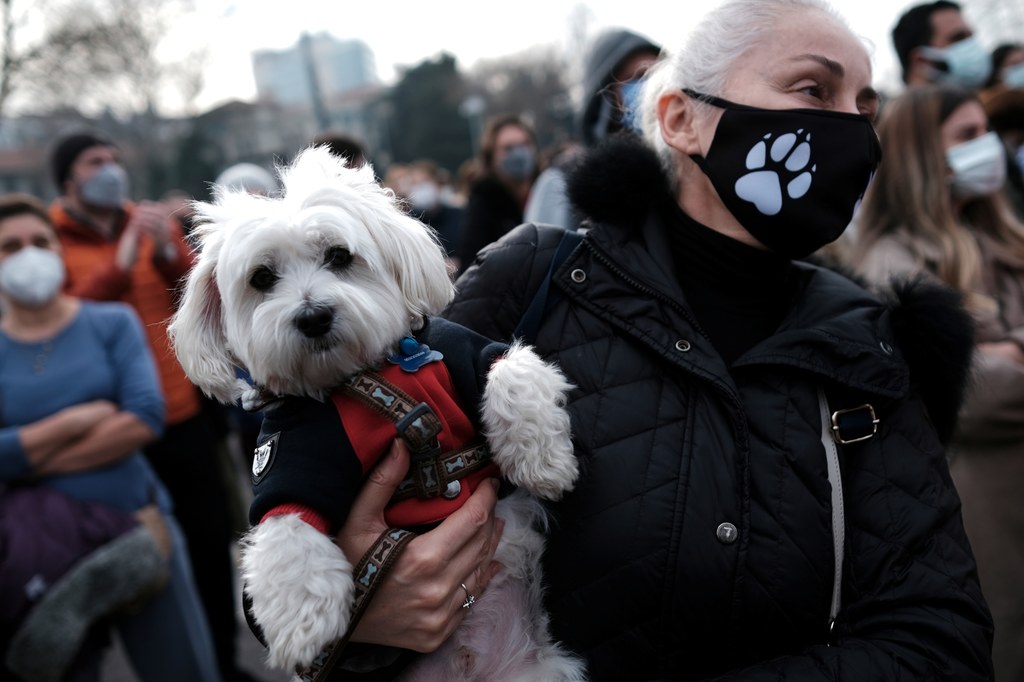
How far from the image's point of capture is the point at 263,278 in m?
1.63

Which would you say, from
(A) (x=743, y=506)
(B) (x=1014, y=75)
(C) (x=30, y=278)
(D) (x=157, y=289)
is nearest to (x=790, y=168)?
(A) (x=743, y=506)

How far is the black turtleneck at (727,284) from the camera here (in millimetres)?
1879

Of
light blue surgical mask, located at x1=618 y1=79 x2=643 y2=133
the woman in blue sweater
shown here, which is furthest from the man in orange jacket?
light blue surgical mask, located at x1=618 y1=79 x2=643 y2=133

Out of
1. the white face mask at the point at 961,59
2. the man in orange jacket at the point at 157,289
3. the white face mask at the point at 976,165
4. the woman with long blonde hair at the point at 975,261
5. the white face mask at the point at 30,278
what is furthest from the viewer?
the white face mask at the point at 961,59

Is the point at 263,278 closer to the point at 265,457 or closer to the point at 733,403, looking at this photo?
the point at 265,457

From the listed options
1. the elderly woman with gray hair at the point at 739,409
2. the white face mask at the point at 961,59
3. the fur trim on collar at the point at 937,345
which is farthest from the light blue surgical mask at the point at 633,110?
the white face mask at the point at 961,59

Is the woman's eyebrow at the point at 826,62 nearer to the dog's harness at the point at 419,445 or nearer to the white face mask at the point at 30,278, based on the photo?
the dog's harness at the point at 419,445

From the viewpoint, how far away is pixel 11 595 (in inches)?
125

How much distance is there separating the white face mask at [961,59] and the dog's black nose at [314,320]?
17.8 feet

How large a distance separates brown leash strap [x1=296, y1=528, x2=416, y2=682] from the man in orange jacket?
323 cm

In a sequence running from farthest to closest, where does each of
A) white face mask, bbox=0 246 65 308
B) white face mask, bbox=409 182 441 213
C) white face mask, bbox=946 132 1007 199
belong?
1. white face mask, bbox=409 182 441 213
2. white face mask, bbox=0 246 65 308
3. white face mask, bbox=946 132 1007 199

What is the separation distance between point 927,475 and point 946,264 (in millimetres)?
1870

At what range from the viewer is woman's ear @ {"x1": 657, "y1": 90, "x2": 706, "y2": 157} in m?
1.96

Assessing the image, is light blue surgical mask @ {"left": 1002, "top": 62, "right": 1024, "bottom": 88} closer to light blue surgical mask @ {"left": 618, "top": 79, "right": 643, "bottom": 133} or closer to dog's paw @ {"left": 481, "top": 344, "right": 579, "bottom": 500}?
light blue surgical mask @ {"left": 618, "top": 79, "right": 643, "bottom": 133}
